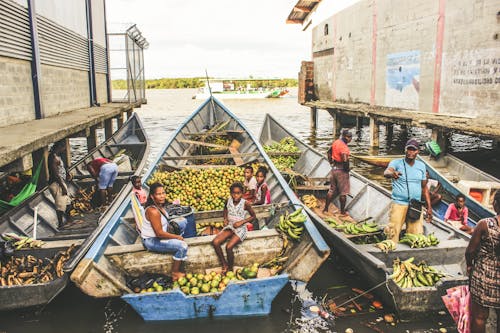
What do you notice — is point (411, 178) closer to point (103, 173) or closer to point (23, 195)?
point (103, 173)

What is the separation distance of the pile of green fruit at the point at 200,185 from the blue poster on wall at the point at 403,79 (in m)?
10.0

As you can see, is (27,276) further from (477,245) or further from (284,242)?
(477,245)

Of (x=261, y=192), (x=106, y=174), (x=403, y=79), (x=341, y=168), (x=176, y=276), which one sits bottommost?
(x=176, y=276)

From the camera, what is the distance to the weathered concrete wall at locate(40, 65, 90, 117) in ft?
41.2

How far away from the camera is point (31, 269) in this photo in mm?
5934

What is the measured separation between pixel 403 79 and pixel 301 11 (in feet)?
50.3

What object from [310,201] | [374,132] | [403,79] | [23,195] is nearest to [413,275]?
[310,201]

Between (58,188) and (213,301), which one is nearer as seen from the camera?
(213,301)

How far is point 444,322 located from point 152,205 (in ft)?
14.6

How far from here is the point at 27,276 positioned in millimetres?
5797

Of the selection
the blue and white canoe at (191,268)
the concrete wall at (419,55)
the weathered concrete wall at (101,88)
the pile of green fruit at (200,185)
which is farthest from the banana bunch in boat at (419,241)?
the weathered concrete wall at (101,88)

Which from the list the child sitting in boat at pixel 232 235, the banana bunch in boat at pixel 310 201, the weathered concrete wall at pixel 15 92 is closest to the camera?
the child sitting in boat at pixel 232 235

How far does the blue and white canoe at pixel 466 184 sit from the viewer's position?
8.11 m

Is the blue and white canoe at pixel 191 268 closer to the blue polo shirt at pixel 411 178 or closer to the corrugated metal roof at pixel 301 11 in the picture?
the blue polo shirt at pixel 411 178
